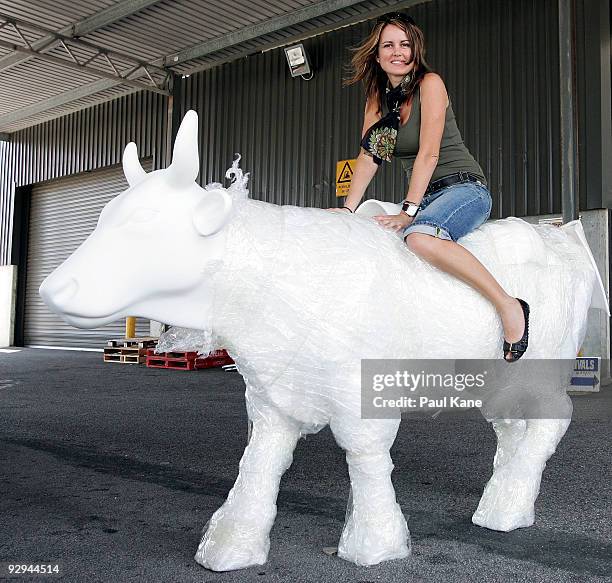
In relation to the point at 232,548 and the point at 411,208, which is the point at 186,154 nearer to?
the point at 411,208

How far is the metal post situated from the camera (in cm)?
612

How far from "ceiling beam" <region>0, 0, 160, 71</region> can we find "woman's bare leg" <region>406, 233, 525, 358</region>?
747cm

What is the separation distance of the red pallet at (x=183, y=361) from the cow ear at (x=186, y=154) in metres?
6.59

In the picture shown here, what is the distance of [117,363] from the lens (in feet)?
30.3

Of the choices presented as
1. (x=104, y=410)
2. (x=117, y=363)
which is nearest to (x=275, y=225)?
(x=104, y=410)

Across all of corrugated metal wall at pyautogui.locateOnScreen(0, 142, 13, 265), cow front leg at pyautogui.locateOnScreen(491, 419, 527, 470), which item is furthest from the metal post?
corrugated metal wall at pyautogui.locateOnScreen(0, 142, 13, 265)

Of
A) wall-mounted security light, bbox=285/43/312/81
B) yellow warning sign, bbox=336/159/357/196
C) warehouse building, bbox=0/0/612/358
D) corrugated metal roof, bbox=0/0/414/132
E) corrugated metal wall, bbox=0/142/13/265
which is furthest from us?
corrugated metal wall, bbox=0/142/13/265

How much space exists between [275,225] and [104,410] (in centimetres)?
362

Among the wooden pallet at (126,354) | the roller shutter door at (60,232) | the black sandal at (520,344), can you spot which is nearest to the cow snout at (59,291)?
the black sandal at (520,344)

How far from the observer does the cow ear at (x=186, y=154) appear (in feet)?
5.06

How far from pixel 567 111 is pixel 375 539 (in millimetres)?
5532

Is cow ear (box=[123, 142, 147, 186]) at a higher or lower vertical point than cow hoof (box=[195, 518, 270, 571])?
higher

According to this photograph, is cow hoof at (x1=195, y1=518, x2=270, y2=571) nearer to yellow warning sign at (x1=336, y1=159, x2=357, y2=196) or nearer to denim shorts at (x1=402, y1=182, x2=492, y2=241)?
denim shorts at (x1=402, y1=182, x2=492, y2=241)

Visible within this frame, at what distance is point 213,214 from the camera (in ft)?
5.39
